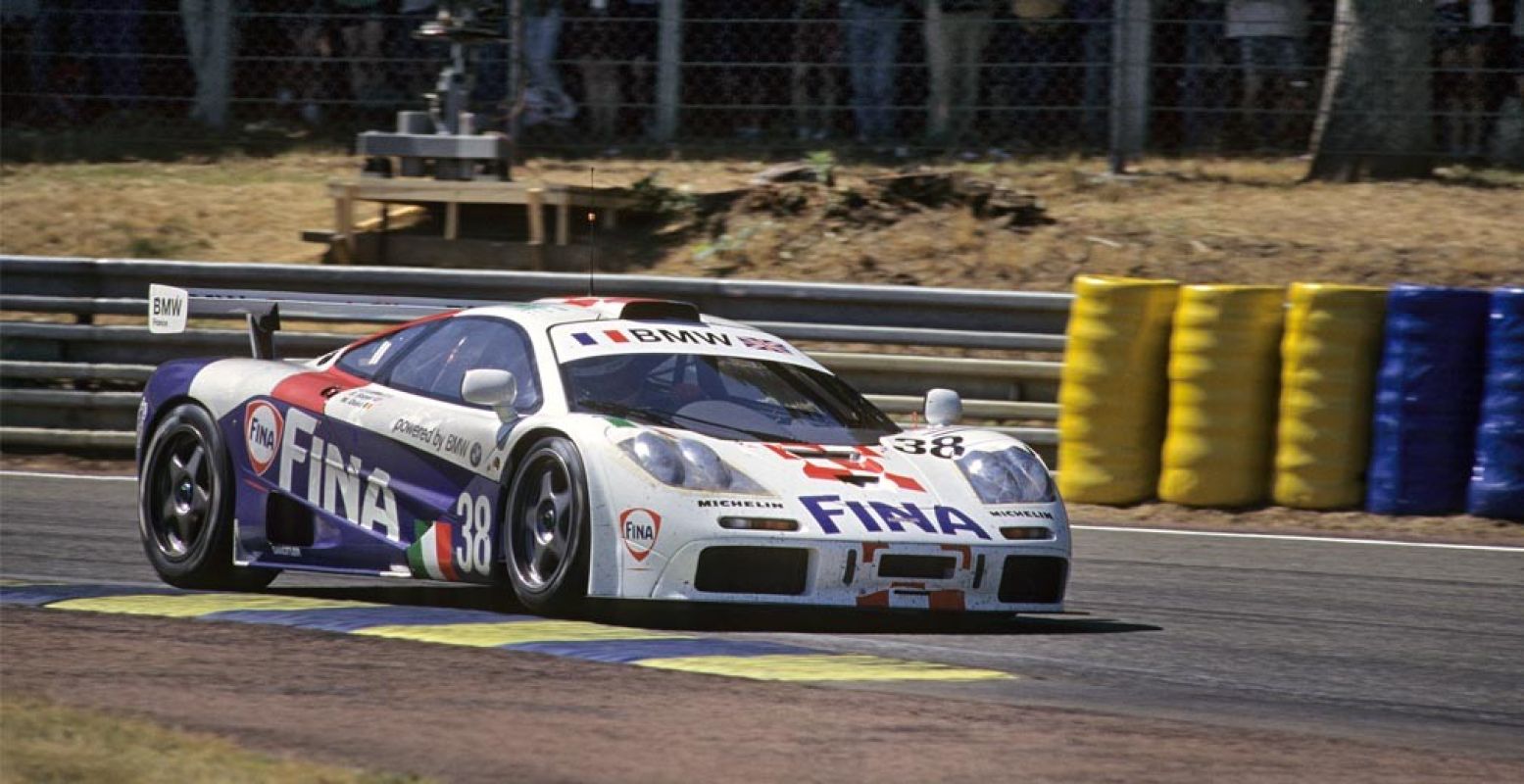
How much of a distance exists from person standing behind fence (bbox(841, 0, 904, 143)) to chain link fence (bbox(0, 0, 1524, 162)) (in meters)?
0.01

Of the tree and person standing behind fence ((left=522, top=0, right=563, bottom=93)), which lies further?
person standing behind fence ((left=522, top=0, right=563, bottom=93))

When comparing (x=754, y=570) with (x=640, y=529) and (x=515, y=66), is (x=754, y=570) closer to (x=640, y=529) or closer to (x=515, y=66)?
(x=640, y=529)

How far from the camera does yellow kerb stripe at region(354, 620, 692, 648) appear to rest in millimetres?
6789

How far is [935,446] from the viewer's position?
771 cm

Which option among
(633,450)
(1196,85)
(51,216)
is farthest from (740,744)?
(51,216)

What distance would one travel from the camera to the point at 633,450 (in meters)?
7.05

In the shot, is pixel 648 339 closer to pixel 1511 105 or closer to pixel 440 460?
pixel 440 460

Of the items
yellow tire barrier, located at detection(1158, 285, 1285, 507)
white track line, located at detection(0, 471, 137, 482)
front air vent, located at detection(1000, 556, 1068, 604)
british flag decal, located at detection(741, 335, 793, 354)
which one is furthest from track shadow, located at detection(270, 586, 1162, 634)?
white track line, located at detection(0, 471, 137, 482)

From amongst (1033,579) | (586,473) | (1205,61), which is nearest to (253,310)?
(586,473)

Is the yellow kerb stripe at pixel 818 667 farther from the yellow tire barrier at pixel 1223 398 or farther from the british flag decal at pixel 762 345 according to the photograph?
the yellow tire barrier at pixel 1223 398

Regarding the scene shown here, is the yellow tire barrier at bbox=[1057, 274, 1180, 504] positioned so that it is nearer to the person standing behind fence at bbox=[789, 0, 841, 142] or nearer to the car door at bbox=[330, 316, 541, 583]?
the person standing behind fence at bbox=[789, 0, 841, 142]

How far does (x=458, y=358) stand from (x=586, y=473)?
1.21 m

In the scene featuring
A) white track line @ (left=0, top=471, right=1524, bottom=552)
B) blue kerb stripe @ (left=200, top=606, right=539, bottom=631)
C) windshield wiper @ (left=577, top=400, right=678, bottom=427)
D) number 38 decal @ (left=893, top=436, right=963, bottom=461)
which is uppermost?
windshield wiper @ (left=577, top=400, right=678, bottom=427)

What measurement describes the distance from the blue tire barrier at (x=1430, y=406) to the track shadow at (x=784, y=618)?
128 inches
